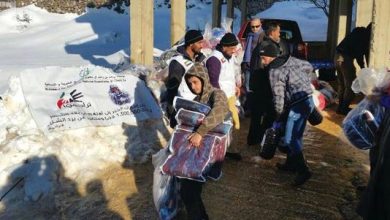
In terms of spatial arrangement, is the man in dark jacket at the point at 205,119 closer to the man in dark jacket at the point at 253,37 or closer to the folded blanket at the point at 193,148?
the folded blanket at the point at 193,148

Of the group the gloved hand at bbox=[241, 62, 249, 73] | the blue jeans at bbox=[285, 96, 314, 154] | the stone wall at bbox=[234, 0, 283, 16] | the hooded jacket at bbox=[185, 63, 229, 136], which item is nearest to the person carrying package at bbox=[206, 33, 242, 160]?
the blue jeans at bbox=[285, 96, 314, 154]

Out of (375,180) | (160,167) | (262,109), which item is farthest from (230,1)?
(375,180)

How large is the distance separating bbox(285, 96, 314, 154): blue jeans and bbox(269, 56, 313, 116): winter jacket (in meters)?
0.08

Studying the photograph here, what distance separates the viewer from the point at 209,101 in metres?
3.96

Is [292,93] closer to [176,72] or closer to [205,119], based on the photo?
[176,72]

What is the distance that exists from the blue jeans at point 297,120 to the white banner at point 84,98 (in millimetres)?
2359

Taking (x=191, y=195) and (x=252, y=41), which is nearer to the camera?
(x=191, y=195)

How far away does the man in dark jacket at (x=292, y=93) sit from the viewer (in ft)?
16.3

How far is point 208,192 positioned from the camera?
5.18 metres

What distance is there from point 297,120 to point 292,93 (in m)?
0.30

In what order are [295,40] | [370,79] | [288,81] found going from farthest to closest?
1. [295,40]
2. [288,81]
3. [370,79]

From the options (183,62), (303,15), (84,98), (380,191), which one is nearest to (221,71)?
(183,62)

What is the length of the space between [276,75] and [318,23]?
26328 mm

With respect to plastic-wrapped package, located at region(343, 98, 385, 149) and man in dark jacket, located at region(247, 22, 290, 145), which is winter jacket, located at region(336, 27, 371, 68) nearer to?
man in dark jacket, located at region(247, 22, 290, 145)
